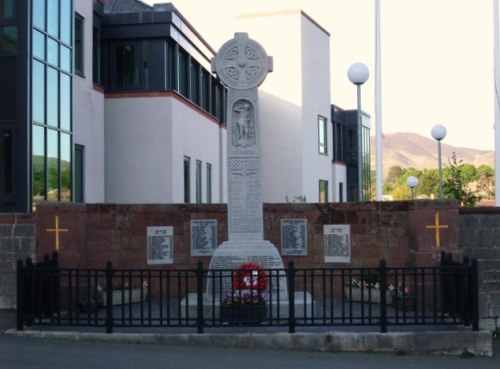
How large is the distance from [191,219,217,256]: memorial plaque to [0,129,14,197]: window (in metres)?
6.02

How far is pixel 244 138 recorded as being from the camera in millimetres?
12133

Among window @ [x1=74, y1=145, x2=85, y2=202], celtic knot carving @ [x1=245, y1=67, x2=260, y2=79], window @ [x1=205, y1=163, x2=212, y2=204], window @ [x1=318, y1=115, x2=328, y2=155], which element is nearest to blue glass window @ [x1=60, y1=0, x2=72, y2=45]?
window @ [x1=74, y1=145, x2=85, y2=202]

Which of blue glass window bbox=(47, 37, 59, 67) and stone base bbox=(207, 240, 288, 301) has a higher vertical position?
blue glass window bbox=(47, 37, 59, 67)

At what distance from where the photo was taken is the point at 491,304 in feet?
38.2

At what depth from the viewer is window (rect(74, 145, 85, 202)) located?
20.8 m

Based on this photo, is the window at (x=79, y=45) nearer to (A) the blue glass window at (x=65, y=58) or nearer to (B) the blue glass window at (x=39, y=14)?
(A) the blue glass window at (x=65, y=58)

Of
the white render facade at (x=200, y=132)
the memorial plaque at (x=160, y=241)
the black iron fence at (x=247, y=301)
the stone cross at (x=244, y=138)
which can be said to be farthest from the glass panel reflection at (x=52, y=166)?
the black iron fence at (x=247, y=301)

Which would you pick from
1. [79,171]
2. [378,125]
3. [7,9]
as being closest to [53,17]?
[7,9]

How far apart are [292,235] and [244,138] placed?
94.9 inches

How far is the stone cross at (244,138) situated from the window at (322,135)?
23.0 metres

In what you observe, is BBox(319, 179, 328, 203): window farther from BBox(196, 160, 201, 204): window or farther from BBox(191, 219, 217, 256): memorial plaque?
BBox(191, 219, 217, 256): memorial plaque

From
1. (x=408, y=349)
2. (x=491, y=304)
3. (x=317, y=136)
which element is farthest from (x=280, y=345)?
(x=317, y=136)

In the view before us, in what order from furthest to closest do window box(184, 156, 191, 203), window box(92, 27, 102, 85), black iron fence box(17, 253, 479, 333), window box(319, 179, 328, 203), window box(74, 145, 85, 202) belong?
window box(319, 179, 328, 203)
window box(184, 156, 191, 203)
window box(92, 27, 102, 85)
window box(74, 145, 85, 202)
black iron fence box(17, 253, 479, 333)

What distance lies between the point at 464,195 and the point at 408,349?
53.8 feet
